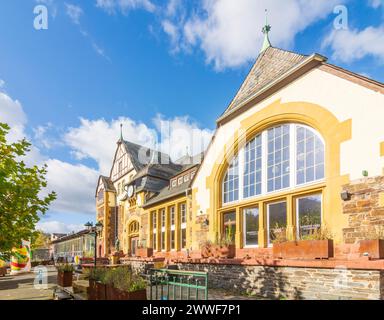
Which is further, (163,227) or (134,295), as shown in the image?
(163,227)

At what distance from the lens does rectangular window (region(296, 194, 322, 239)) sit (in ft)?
36.6

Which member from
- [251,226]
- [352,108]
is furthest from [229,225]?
[352,108]

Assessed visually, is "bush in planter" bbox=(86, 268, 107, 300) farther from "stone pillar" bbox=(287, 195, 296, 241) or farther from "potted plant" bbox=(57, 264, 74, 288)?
"stone pillar" bbox=(287, 195, 296, 241)

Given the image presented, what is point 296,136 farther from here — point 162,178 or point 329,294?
point 162,178

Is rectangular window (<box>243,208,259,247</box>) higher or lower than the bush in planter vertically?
higher

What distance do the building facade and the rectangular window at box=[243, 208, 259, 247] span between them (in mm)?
41

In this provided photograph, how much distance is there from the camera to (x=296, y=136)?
12.3m

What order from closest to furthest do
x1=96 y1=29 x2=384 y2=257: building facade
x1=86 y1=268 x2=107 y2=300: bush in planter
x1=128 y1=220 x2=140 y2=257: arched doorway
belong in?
x1=86 y1=268 x2=107 y2=300: bush in planter < x1=96 y1=29 x2=384 y2=257: building facade < x1=128 y1=220 x2=140 y2=257: arched doorway

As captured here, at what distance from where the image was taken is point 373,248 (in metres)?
8.09

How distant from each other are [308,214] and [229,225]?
4579mm

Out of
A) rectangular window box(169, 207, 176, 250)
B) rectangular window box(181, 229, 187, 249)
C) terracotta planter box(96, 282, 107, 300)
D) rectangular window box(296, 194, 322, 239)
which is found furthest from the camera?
rectangular window box(169, 207, 176, 250)

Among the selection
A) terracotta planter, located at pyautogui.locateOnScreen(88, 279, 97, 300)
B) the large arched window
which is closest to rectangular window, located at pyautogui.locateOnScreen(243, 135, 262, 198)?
the large arched window

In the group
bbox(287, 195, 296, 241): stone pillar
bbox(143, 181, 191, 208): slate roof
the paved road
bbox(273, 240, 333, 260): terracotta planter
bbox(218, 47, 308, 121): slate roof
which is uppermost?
bbox(218, 47, 308, 121): slate roof

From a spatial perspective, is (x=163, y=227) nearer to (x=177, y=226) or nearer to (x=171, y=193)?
(x=177, y=226)
